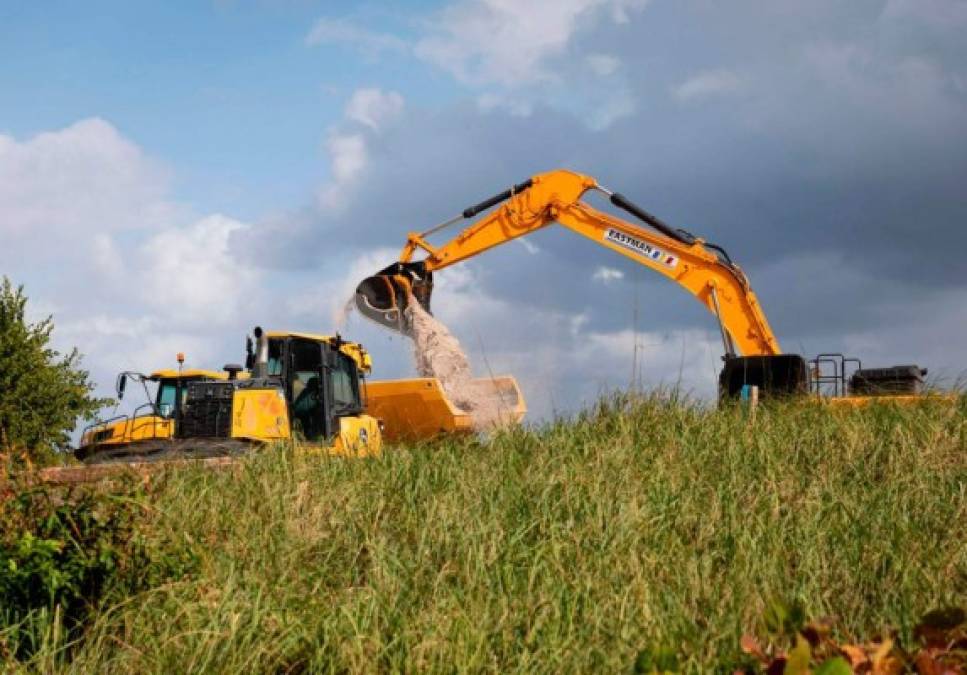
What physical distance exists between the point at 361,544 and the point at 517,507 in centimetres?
97

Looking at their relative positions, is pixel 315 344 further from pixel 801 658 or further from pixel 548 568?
pixel 801 658

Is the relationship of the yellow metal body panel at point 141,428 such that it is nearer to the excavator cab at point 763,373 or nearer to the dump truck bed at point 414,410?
the dump truck bed at point 414,410

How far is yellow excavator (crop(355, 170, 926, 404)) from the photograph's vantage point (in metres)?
13.5

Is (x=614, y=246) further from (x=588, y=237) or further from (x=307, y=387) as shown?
(x=307, y=387)

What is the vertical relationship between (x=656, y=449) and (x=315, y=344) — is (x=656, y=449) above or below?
below

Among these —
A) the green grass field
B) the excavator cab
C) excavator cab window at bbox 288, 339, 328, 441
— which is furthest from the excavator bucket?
the green grass field

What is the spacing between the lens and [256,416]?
40.3 ft

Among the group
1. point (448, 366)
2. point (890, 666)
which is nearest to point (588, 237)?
point (448, 366)

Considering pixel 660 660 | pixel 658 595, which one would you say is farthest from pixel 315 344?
pixel 660 660

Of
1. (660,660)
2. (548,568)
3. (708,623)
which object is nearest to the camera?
(660,660)

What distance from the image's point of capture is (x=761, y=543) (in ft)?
20.1

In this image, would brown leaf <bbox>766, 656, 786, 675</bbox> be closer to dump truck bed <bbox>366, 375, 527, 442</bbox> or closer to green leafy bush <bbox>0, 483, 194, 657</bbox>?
green leafy bush <bbox>0, 483, 194, 657</bbox>

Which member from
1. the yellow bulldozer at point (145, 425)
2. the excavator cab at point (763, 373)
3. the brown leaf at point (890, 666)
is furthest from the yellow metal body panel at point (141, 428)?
the brown leaf at point (890, 666)

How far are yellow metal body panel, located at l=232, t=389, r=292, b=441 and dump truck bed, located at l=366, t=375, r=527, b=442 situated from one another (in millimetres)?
3127
